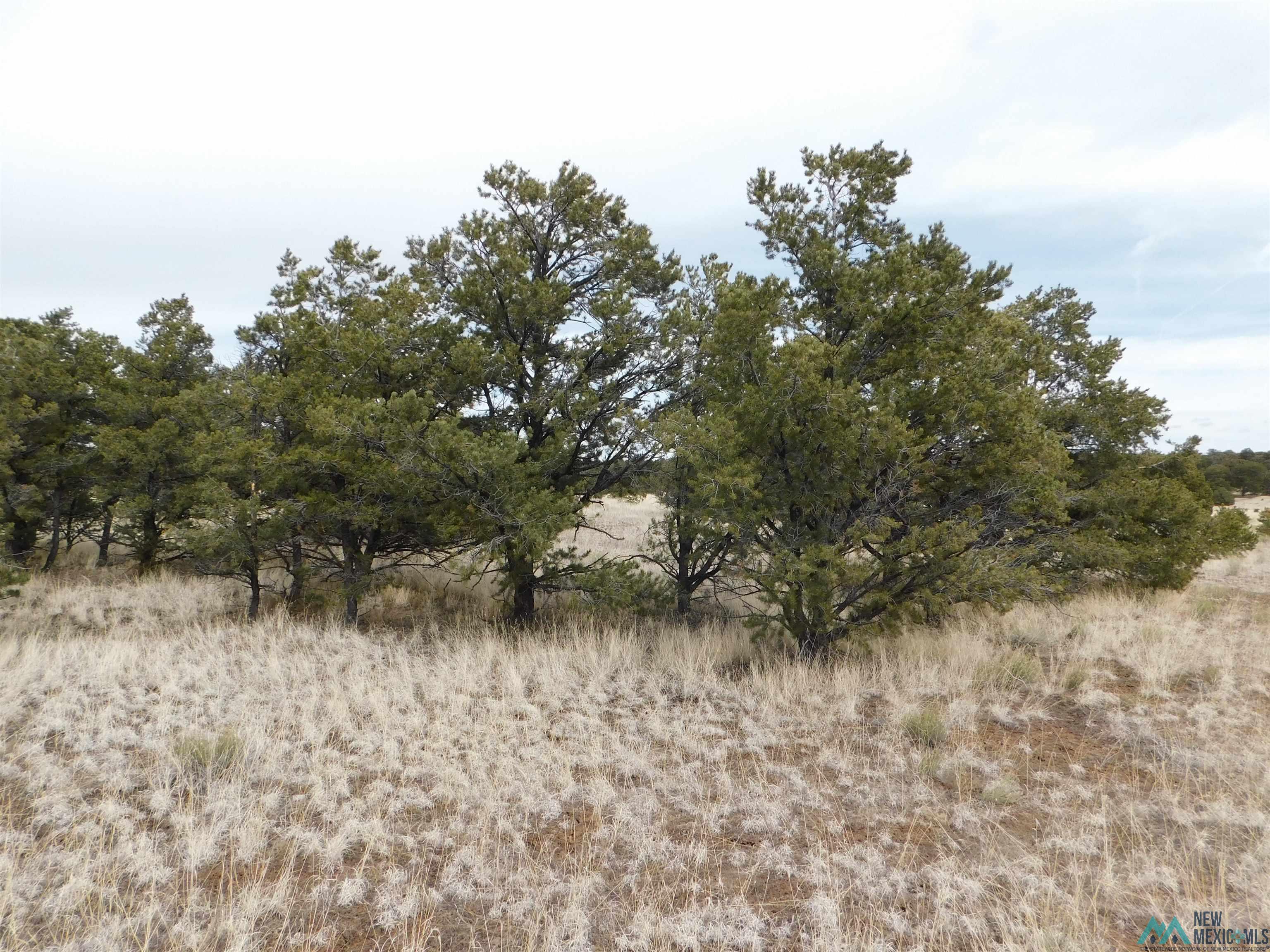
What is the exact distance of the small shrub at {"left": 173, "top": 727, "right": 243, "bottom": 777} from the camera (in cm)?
536

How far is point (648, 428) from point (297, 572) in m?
7.14

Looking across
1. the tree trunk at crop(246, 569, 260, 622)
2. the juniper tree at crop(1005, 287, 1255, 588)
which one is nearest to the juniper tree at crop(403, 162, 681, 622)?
the tree trunk at crop(246, 569, 260, 622)

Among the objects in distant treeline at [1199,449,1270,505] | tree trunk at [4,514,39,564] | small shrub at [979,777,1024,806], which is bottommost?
small shrub at [979,777,1024,806]

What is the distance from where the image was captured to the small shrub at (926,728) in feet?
19.6

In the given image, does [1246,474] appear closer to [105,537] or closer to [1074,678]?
[1074,678]

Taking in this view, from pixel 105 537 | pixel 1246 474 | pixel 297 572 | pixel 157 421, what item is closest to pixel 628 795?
pixel 297 572

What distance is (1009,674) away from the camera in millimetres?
7684

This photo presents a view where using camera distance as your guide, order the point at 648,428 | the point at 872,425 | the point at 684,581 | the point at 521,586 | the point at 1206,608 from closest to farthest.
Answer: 1. the point at 872,425
2. the point at 648,428
3. the point at 521,586
4. the point at 684,581
5. the point at 1206,608

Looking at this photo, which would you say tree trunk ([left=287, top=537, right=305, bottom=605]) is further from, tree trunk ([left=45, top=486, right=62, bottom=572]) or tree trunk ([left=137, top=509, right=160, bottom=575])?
tree trunk ([left=45, top=486, right=62, bottom=572])

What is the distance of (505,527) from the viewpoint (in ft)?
31.2

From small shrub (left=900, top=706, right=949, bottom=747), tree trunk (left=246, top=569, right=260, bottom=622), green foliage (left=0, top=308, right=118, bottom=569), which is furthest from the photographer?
green foliage (left=0, top=308, right=118, bottom=569)

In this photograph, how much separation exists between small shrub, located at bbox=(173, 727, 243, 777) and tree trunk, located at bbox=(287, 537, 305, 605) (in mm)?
5648

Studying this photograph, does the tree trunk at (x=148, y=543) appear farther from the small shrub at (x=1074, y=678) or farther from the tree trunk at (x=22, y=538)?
the small shrub at (x=1074, y=678)

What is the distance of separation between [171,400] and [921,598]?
1449 cm
